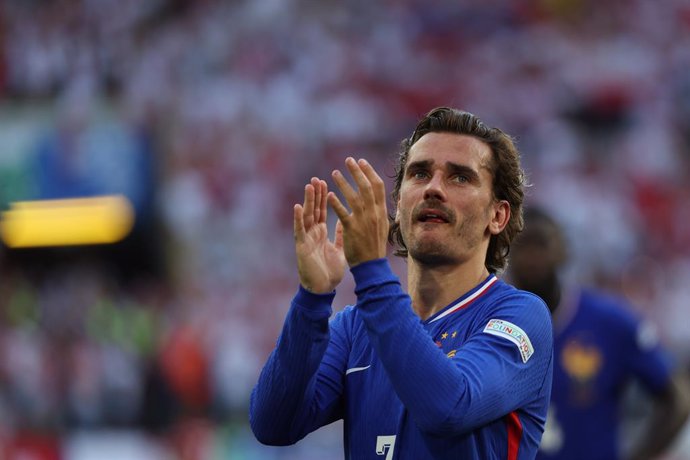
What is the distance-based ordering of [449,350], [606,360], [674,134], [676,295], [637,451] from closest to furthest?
[449,350]
[606,360]
[637,451]
[676,295]
[674,134]

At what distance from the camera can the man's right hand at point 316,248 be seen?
9.12ft

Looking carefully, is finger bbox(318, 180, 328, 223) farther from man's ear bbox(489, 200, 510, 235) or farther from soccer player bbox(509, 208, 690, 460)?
soccer player bbox(509, 208, 690, 460)

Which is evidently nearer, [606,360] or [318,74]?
[606,360]

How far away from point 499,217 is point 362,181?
609 millimetres

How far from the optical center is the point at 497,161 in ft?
9.80

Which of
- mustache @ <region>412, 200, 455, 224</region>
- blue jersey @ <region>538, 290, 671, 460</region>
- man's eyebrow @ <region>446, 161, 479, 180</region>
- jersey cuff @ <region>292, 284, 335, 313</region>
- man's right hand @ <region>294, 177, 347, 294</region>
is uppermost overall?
man's eyebrow @ <region>446, 161, 479, 180</region>

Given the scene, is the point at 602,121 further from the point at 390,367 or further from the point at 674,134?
the point at 390,367

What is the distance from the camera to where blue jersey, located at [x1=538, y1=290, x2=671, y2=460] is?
5113mm

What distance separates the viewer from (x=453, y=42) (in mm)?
11891

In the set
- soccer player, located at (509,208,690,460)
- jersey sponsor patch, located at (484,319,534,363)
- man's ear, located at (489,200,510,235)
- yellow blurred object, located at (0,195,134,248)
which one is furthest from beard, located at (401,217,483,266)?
yellow blurred object, located at (0,195,134,248)

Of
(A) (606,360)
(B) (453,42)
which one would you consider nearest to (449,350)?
(A) (606,360)

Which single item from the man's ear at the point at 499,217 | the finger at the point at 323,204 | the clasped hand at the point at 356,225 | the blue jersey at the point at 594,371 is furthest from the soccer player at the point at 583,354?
the clasped hand at the point at 356,225

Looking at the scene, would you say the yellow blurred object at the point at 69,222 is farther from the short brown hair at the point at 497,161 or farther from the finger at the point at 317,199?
the finger at the point at 317,199

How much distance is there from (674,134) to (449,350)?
28.4 ft
